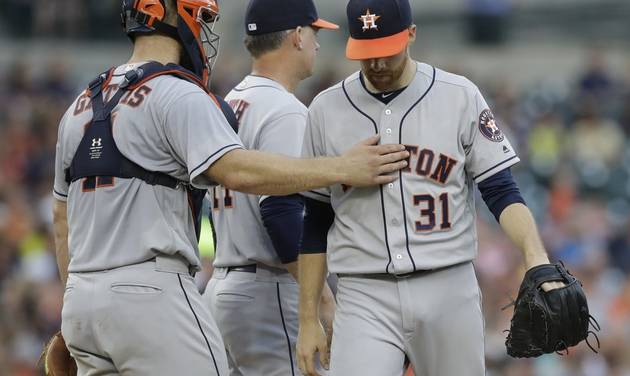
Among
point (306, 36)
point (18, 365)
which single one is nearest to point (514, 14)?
point (18, 365)

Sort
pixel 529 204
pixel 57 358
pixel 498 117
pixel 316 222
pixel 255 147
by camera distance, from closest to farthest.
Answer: pixel 316 222 → pixel 57 358 → pixel 255 147 → pixel 529 204 → pixel 498 117

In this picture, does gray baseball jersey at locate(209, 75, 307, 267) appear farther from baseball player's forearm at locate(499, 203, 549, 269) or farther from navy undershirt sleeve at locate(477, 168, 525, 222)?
baseball player's forearm at locate(499, 203, 549, 269)

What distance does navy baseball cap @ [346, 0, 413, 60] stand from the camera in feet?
15.4

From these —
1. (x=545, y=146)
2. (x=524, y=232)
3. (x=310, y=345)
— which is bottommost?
(x=545, y=146)

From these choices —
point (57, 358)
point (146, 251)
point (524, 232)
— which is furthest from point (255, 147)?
point (524, 232)

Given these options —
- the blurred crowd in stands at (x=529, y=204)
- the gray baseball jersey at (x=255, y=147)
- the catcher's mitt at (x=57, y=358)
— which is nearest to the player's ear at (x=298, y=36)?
the gray baseball jersey at (x=255, y=147)

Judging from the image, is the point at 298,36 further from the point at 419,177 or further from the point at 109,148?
the point at 109,148

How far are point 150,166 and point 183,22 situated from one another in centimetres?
61

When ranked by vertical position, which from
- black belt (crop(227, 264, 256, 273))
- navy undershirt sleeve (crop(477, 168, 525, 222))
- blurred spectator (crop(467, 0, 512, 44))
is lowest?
blurred spectator (crop(467, 0, 512, 44))

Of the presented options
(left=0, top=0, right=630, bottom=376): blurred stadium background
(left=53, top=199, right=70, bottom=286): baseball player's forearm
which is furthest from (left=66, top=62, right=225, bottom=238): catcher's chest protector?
(left=0, top=0, right=630, bottom=376): blurred stadium background

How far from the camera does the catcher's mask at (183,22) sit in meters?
4.79

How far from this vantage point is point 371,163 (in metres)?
4.66

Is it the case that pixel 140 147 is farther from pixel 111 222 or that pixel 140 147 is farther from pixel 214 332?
pixel 214 332

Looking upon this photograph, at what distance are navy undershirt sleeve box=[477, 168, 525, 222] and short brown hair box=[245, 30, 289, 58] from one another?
147 centimetres
